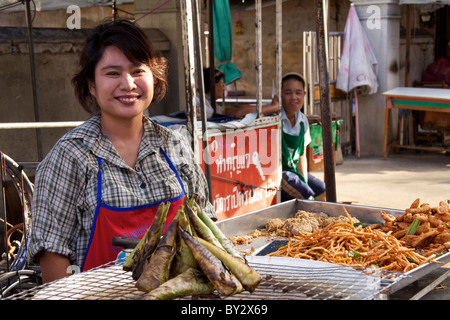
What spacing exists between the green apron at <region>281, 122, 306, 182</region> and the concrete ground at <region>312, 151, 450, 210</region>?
4.27 ft

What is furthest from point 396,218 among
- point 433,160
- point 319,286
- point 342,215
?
point 433,160

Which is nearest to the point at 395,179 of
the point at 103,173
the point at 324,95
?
the point at 324,95

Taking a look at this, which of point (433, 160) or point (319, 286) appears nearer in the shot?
point (319, 286)

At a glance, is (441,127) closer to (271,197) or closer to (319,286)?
(271,197)

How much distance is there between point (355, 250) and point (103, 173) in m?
1.22

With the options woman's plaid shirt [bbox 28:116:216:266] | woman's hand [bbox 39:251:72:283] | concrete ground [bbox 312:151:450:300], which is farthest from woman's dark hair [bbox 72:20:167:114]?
concrete ground [bbox 312:151:450:300]

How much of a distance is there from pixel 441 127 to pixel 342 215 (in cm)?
745

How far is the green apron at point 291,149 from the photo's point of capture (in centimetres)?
636

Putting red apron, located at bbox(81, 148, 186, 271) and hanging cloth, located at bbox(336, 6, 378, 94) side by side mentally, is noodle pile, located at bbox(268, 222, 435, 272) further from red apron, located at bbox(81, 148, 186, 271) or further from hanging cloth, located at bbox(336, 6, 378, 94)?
hanging cloth, located at bbox(336, 6, 378, 94)

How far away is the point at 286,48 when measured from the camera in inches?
597

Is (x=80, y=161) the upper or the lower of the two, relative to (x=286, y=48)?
lower

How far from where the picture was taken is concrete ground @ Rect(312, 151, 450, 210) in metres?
7.53

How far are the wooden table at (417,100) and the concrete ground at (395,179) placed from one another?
0.37 meters
